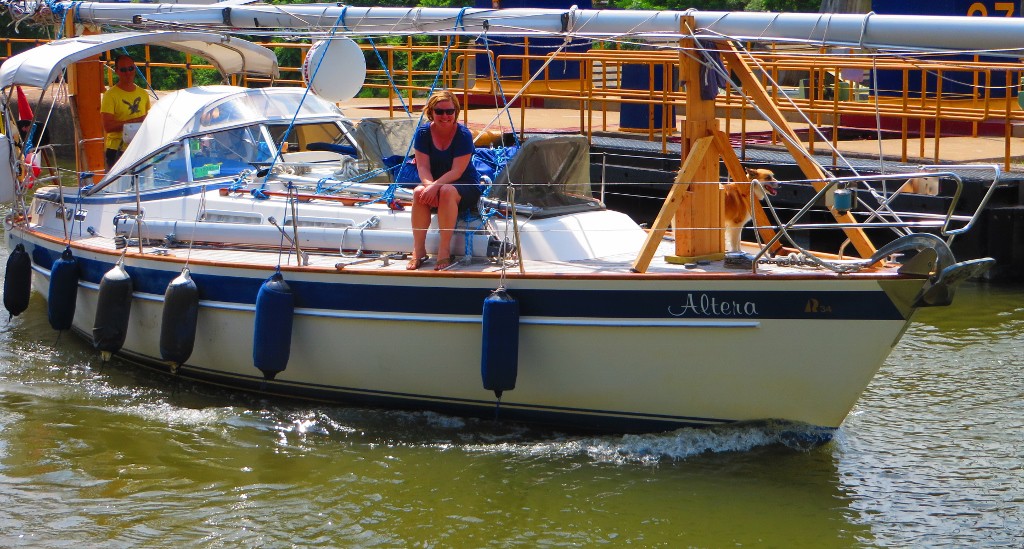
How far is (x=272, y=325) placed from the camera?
8.42 m

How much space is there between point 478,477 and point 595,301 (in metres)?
1.35

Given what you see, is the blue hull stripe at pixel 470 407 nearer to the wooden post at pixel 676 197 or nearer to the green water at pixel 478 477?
the green water at pixel 478 477

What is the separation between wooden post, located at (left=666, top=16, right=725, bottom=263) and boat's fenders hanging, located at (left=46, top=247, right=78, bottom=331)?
503cm

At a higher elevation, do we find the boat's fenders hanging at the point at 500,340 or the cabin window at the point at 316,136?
the cabin window at the point at 316,136

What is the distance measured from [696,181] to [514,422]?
210 centimetres

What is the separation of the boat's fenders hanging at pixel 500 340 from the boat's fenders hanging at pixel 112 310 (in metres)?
3.22

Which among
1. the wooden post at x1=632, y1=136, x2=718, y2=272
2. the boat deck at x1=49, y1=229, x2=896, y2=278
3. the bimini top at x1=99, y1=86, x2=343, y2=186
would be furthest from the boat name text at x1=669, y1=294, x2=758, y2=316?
the bimini top at x1=99, y1=86, x2=343, y2=186

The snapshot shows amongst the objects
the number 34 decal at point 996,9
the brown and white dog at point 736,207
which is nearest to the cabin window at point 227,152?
the brown and white dog at point 736,207

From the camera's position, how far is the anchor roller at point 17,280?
10.8 metres

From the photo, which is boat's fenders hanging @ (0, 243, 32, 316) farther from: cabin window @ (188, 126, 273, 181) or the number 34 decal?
the number 34 decal

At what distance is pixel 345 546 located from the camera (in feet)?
22.5

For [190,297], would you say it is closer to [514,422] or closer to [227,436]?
[227,436]

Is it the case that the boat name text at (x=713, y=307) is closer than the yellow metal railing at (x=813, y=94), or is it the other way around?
the boat name text at (x=713, y=307)

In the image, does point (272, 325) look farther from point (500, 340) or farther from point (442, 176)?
point (500, 340)
